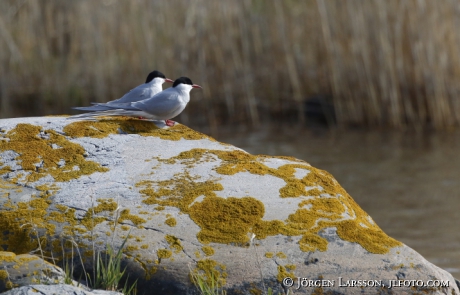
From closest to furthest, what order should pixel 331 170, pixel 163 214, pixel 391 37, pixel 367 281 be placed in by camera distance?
1. pixel 367 281
2. pixel 163 214
3. pixel 331 170
4. pixel 391 37

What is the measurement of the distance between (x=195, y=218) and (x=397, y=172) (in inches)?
233

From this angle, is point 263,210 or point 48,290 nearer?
point 48,290

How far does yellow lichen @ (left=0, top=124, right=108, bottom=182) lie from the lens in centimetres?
330

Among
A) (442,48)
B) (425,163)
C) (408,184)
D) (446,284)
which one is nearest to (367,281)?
(446,284)

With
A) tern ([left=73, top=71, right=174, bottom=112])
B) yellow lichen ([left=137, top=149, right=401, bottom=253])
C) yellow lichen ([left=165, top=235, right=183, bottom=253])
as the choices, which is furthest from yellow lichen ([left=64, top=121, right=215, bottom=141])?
yellow lichen ([left=165, top=235, right=183, bottom=253])

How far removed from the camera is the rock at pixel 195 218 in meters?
2.88

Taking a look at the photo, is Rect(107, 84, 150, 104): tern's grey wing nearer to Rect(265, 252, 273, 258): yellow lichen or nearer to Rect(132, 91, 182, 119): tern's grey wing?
Rect(132, 91, 182, 119): tern's grey wing

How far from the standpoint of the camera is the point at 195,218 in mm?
3070

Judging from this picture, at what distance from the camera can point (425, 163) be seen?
884cm

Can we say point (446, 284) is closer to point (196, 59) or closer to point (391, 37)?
point (391, 37)

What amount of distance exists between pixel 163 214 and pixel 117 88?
763 cm

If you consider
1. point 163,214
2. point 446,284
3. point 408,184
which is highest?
point 163,214

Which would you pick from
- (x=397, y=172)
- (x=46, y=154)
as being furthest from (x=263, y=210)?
(x=397, y=172)

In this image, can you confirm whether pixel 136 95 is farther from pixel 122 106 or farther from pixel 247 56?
pixel 247 56
